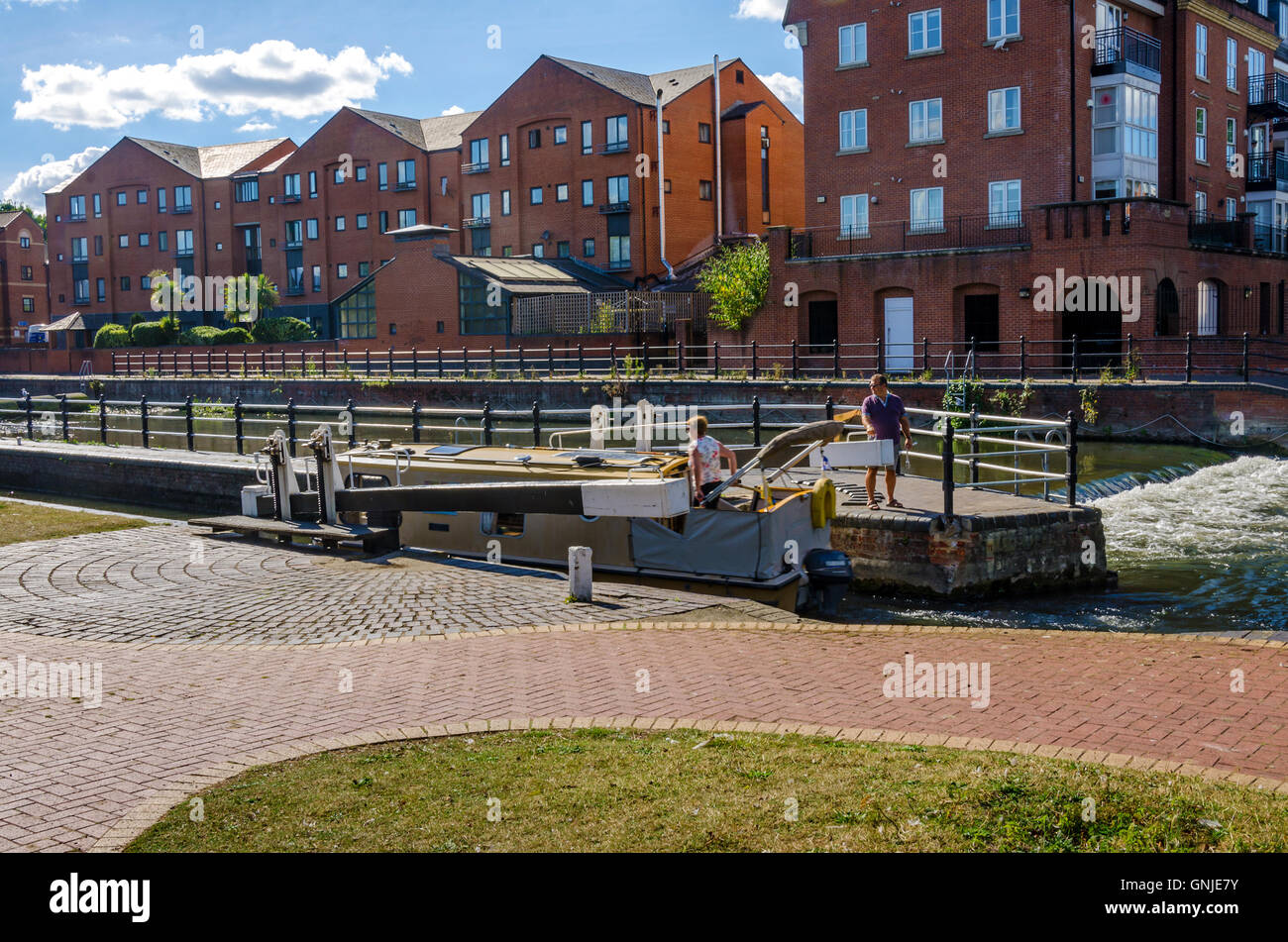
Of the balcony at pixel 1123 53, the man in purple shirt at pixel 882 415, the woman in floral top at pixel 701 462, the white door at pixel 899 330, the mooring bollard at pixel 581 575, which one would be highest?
the balcony at pixel 1123 53

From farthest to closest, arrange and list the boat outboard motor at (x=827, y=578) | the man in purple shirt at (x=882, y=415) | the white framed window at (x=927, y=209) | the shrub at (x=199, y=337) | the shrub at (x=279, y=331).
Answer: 1. the shrub at (x=199, y=337)
2. the shrub at (x=279, y=331)
3. the white framed window at (x=927, y=209)
4. the man in purple shirt at (x=882, y=415)
5. the boat outboard motor at (x=827, y=578)

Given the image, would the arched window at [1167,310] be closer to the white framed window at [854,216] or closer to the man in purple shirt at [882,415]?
the white framed window at [854,216]

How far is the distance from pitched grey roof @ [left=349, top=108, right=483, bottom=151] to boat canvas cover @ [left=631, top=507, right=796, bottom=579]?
57147 mm

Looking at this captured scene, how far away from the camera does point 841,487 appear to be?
16.2 metres

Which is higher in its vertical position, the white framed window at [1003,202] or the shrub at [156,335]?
the white framed window at [1003,202]

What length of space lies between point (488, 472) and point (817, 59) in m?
32.9

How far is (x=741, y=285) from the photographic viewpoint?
1641 inches

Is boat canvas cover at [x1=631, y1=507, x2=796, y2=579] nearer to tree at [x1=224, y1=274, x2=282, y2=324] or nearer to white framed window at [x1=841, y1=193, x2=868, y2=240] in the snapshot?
white framed window at [x1=841, y1=193, x2=868, y2=240]

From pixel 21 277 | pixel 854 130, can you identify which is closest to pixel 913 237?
pixel 854 130

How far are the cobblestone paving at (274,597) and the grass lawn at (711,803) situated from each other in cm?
394

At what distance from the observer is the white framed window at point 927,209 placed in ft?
133

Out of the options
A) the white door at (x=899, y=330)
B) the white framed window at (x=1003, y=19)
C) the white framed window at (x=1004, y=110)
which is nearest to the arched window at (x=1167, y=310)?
the white door at (x=899, y=330)

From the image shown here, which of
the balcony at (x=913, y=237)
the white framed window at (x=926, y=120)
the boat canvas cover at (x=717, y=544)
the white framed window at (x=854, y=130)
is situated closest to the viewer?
the boat canvas cover at (x=717, y=544)

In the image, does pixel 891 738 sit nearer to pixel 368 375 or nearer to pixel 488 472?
pixel 488 472
